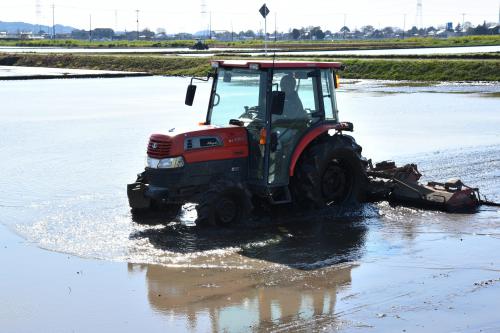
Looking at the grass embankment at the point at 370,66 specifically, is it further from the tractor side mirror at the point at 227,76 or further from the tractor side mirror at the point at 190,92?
the tractor side mirror at the point at 190,92

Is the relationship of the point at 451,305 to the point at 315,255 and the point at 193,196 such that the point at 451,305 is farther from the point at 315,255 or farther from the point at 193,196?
the point at 193,196

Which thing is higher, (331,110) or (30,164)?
(331,110)

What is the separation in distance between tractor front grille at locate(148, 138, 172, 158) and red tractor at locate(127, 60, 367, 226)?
1cm

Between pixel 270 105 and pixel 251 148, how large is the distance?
70cm

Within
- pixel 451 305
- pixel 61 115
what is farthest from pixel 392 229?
pixel 61 115

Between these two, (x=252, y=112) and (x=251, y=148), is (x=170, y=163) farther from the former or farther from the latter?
(x=252, y=112)

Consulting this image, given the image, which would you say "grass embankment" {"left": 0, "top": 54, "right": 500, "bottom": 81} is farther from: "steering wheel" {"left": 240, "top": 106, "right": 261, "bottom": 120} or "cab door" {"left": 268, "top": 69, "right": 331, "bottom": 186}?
"steering wheel" {"left": 240, "top": 106, "right": 261, "bottom": 120}

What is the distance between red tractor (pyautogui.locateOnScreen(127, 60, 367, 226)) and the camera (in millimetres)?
11297

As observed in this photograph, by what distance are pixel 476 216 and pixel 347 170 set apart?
204 centimetres

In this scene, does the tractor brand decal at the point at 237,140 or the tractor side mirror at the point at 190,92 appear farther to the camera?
the tractor side mirror at the point at 190,92

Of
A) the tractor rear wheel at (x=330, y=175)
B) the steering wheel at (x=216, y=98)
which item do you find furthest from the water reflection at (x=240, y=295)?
the steering wheel at (x=216, y=98)

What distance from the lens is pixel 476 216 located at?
12.5 metres

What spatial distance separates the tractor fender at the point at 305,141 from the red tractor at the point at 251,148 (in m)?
0.01

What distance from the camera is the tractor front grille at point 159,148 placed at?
11188mm
